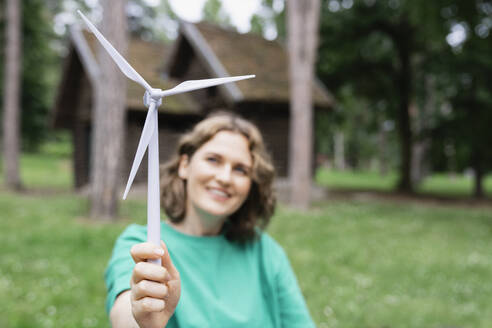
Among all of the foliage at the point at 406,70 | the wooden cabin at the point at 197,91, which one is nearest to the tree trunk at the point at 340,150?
the foliage at the point at 406,70

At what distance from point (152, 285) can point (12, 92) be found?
53.3ft

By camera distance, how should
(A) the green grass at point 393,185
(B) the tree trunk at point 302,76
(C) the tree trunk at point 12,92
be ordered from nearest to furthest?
(B) the tree trunk at point 302,76 < (C) the tree trunk at point 12,92 < (A) the green grass at point 393,185

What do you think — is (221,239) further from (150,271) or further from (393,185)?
(393,185)

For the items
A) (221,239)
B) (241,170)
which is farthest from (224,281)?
(241,170)

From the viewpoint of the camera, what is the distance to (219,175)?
Result: 77.1 inches

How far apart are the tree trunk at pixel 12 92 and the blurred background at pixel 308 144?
0.17 ft

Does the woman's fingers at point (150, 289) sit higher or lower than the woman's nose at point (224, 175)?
lower

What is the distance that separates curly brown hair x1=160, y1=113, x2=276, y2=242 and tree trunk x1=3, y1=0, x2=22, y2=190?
15.0 metres

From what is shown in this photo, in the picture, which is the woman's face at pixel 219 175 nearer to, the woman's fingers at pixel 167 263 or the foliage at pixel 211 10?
the woman's fingers at pixel 167 263

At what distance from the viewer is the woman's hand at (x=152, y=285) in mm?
1107

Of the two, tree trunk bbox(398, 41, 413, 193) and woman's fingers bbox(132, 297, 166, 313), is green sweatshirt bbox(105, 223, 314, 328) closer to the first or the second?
woman's fingers bbox(132, 297, 166, 313)

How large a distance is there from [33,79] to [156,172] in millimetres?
28505

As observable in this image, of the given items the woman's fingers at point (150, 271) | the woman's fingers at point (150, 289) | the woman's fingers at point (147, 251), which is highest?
the woman's fingers at point (147, 251)

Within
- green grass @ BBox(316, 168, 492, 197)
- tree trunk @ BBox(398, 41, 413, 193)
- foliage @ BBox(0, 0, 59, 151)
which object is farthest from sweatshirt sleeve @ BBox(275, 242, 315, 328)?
foliage @ BBox(0, 0, 59, 151)
